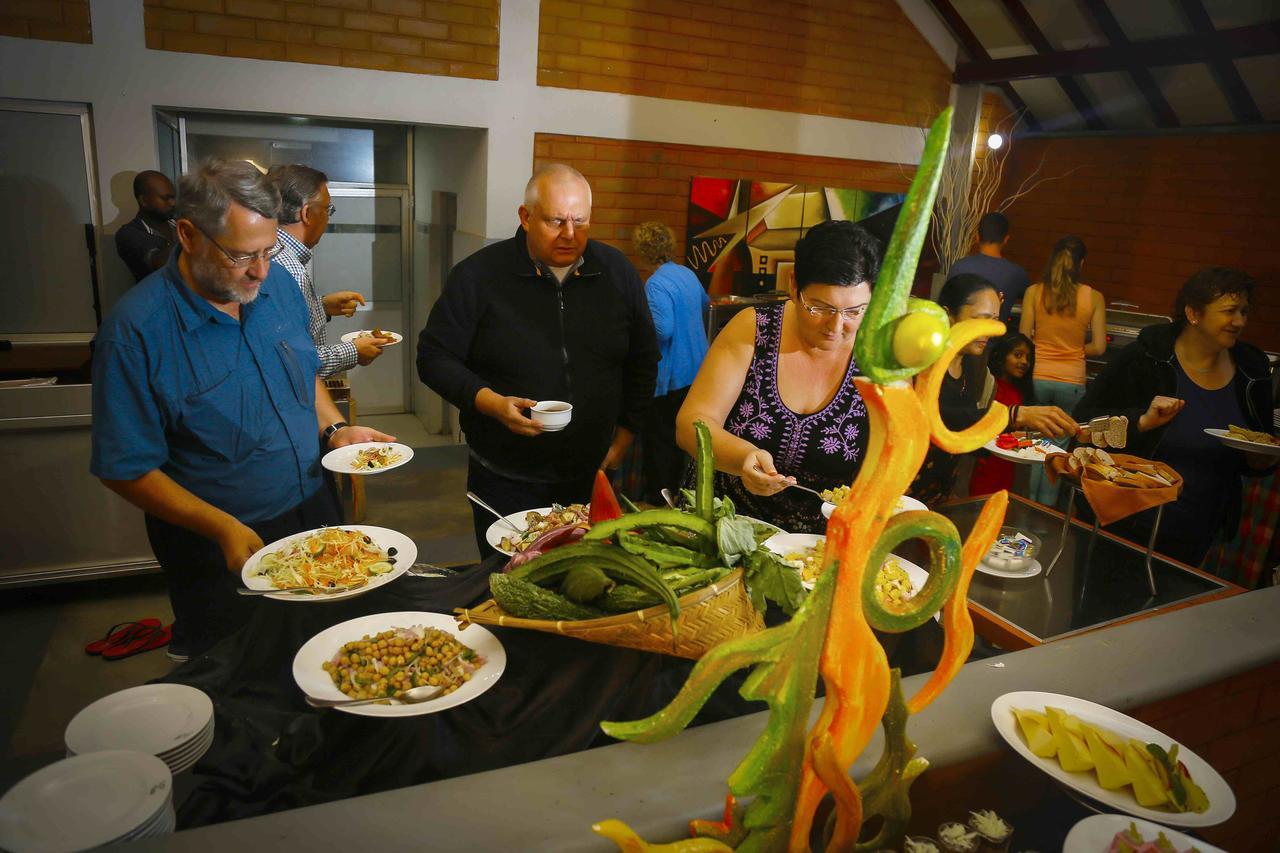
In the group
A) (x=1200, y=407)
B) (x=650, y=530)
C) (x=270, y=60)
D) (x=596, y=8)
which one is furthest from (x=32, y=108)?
(x=1200, y=407)

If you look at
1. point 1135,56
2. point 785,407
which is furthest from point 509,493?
point 1135,56

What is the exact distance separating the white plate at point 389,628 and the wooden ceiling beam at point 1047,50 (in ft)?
20.3

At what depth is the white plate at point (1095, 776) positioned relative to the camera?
1.08 meters

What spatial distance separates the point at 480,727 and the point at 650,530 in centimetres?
40

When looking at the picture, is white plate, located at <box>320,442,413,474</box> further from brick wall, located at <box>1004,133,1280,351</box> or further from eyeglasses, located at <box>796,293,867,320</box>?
brick wall, located at <box>1004,133,1280,351</box>

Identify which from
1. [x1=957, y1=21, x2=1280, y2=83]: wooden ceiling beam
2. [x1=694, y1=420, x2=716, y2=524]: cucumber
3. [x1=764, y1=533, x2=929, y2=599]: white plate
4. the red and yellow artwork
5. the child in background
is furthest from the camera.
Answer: the red and yellow artwork

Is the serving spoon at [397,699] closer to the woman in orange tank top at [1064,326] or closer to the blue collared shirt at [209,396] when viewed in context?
the blue collared shirt at [209,396]

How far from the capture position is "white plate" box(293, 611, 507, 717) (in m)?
1.18

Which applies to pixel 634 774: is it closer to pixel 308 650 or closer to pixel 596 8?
pixel 308 650

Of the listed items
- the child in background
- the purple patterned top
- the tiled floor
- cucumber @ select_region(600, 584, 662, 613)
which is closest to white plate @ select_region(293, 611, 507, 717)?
cucumber @ select_region(600, 584, 662, 613)

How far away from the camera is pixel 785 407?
216cm

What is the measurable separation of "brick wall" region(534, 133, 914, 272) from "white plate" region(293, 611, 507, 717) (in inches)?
161

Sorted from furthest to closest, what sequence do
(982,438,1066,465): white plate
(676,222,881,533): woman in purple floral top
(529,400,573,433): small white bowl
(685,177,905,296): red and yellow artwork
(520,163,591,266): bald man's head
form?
(685,177,905,296): red and yellow artwork < (520,163,591,266): bald man's head < (982,438,1066,465): white plate < (529,400,573,433): small white bowl < (676,222,881,533): woman in purple floral top

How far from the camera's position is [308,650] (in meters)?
1.33
